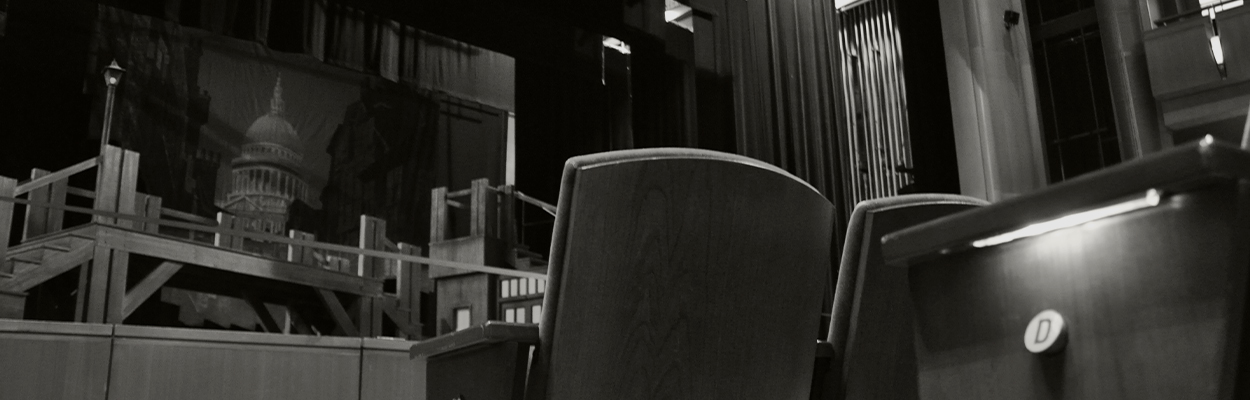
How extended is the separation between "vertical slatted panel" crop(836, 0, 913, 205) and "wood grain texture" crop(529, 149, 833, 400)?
361 centimetres

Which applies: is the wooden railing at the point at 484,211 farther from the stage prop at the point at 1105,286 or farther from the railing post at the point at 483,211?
the stage prop at the point at 1105,286

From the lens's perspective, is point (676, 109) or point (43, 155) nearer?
point (676, 109)

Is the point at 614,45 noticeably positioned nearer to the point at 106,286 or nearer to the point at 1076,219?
the point at 106,286

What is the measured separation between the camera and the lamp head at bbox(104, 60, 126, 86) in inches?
213

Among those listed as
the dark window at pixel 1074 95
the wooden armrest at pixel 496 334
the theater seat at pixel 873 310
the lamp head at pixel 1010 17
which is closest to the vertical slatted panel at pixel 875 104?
the lamp head at pixel 1010 17

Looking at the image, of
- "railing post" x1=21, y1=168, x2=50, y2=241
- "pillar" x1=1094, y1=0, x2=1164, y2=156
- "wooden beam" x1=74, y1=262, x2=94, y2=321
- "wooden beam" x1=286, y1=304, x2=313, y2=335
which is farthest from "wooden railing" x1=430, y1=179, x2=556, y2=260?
"pillar" x1=1094, y1=0, x2=1164, y2=156

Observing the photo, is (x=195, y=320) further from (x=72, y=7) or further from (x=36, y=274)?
(x=72, y=7)

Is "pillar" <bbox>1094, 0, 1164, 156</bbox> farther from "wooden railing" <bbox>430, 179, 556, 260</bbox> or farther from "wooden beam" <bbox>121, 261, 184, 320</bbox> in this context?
"wooden beam" <bbox>121, 261, 184, 320</bbox>

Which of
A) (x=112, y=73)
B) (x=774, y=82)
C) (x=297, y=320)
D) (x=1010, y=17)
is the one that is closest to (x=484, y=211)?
(x=297, y=320)

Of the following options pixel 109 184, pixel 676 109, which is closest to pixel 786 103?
pixel 676 109

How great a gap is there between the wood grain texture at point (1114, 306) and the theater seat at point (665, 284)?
1.68ft

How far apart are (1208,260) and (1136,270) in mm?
33

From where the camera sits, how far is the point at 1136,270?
0.53 meters

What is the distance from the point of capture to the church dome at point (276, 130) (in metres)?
6.04
